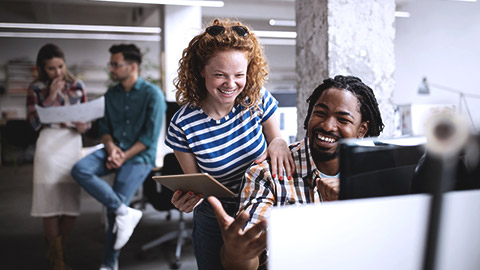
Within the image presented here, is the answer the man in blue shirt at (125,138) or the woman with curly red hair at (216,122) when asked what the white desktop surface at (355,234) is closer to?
the woman with curly red hair at (216,122)

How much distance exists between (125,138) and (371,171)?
2673 mm

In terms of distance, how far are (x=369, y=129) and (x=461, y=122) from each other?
1.08m

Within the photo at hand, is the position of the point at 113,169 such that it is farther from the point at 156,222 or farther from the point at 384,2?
the point at 384,2

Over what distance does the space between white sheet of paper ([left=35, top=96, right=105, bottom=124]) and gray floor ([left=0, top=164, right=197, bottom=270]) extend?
4.06 ft

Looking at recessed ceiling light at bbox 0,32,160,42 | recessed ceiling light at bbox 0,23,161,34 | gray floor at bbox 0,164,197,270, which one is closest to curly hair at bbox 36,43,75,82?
gray floor at bbox 0,164,197,270

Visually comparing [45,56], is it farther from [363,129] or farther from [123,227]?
[363,129]

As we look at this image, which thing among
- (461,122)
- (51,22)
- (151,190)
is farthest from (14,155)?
(461,122)

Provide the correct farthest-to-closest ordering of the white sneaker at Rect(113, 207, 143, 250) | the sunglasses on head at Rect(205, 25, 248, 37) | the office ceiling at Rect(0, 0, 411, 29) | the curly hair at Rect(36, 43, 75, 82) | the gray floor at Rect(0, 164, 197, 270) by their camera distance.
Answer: the office ceiling at Rect(0, 0, 411, 29) → the gray floor at Rect(0, 164, 197, 270) → the curly hair at Rect(36, 43, 75, 82) → the white sneaker at Rect(113, 207, 143, 250) → the sunglasses on head at Rect(205, 25, 248, 37)

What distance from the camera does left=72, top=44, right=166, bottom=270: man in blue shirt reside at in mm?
3068

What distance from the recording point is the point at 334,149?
133 centimetres

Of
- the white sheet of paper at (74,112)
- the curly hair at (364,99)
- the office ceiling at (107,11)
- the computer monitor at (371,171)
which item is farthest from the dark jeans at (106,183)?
the office ceiling at (107,11)

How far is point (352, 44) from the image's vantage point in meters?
2.22

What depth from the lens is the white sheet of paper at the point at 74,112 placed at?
3.06 m

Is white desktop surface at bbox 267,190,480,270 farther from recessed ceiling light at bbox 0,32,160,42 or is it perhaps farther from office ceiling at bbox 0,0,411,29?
recessed ceiling light at bbox 0,32,160,42
